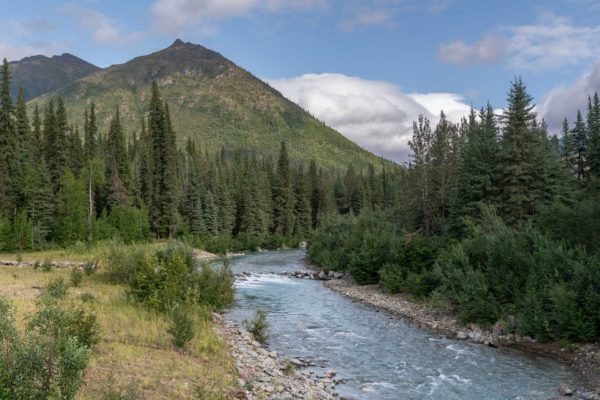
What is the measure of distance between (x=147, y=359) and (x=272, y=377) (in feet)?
11.5

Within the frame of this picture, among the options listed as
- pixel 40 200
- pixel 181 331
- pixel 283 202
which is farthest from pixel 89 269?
pixel 283 202

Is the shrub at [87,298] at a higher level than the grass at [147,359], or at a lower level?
higher

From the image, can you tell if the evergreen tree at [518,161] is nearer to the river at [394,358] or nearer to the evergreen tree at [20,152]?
the river at [394,358]

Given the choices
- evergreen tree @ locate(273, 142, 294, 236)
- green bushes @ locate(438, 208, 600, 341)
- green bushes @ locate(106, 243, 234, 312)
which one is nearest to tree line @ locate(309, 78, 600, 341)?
green bushes @ locate(438, 208, 600, 341)

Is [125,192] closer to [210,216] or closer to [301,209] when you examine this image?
[210,216]

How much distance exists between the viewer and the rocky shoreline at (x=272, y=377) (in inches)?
460

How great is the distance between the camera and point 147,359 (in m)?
12.3

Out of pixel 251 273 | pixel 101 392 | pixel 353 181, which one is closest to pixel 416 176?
pixel 251 273

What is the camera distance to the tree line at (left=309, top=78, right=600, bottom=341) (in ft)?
61.9

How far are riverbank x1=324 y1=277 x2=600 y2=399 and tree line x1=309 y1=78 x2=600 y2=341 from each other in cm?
54

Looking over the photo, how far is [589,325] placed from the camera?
1677 cm

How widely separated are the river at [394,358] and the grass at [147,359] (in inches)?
135

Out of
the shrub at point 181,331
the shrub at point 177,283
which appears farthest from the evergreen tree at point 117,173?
the shrub at point 181,331

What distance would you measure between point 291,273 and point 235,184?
52.4 meters
